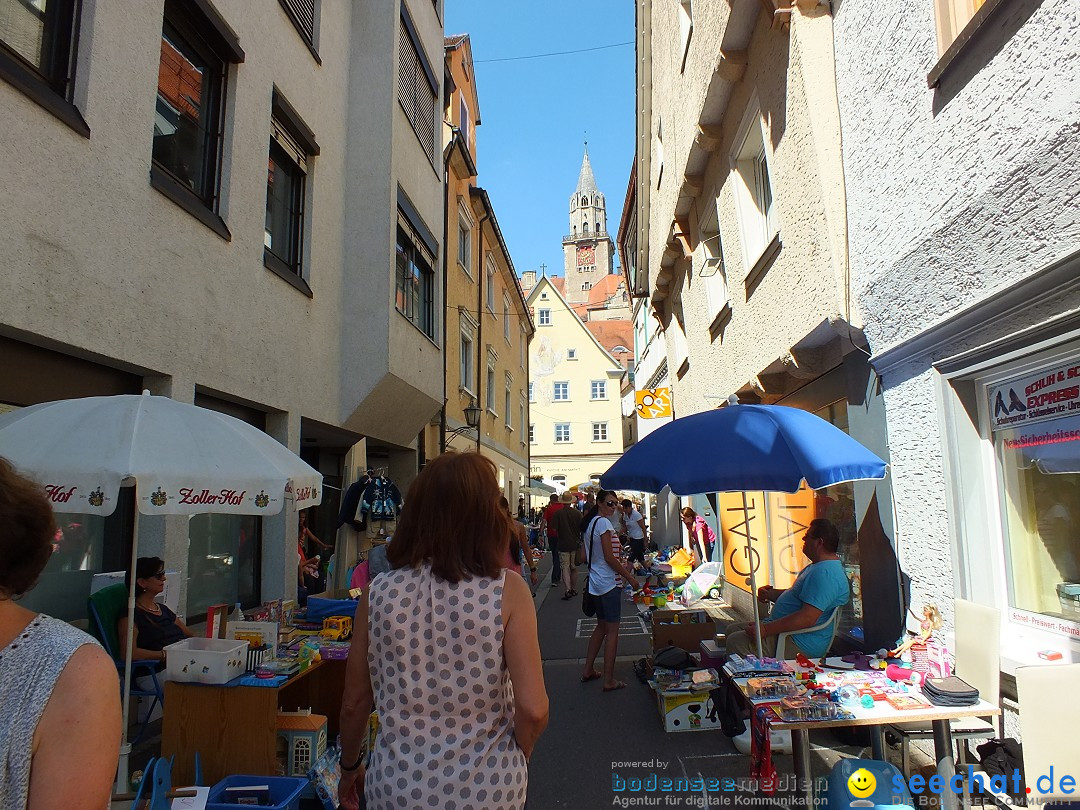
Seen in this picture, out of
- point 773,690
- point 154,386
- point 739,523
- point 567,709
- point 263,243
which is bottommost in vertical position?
point 567,709

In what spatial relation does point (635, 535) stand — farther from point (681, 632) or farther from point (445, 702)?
point (445, 702)

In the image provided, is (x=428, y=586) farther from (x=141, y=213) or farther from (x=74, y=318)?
(x=141, y=213)

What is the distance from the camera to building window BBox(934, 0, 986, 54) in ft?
13.0

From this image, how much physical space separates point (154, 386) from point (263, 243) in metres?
2.30

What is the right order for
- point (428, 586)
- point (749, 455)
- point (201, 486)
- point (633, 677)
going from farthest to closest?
point (633, 677) → point (749, 455) → point (201, 486) → point (428, 586)

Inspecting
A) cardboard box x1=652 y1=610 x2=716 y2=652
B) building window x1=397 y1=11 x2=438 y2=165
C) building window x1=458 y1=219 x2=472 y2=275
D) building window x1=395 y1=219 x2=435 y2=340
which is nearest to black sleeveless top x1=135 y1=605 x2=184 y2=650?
cardboard box x1=652 y1=610 x2=716 y2=652

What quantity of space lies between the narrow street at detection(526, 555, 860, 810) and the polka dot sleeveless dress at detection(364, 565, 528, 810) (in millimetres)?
2377

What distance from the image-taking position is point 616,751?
4832mm

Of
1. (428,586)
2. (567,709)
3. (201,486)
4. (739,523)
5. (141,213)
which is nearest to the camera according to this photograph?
(428,586)

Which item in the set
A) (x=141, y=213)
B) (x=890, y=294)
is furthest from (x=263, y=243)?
(x=890, y=294)

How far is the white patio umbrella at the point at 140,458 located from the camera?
3.19 metres

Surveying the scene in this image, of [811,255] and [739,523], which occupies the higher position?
[811,255]

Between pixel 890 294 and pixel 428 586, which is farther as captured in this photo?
pixel 890 294

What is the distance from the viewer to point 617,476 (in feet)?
16.3
